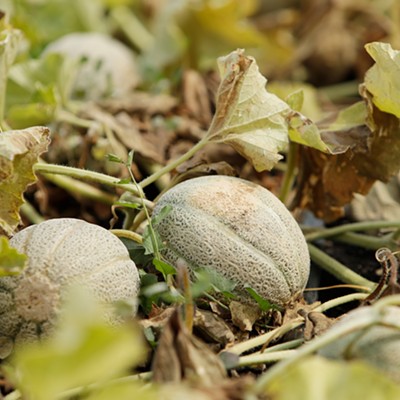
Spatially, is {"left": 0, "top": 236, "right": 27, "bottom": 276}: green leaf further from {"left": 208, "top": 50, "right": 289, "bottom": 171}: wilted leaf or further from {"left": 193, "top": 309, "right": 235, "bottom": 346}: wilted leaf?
{"left": 208, "top": 50, "right": 289, "bottom": 171}: wilted leaf

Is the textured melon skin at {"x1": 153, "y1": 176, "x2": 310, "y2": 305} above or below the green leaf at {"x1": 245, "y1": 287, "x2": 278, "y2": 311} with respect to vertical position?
above

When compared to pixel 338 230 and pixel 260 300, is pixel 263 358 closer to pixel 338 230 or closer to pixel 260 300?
pixel 260 300

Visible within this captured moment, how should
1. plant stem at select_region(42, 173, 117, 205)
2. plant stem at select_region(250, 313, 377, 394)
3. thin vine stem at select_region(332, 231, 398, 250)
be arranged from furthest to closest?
A: 1. plant stem at select_region(42, 173, 117, 205)
2. thin vine stem at select_region(332, 231, 398, 250)
3. plant stem at select_region(250, 313, 377, 394)

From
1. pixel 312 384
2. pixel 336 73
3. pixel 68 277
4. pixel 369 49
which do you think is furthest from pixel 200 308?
pixel 336 73

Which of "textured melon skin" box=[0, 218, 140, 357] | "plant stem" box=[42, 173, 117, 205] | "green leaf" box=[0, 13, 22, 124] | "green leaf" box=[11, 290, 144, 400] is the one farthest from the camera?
"plant stem" box=[42, 173, 117, 205]

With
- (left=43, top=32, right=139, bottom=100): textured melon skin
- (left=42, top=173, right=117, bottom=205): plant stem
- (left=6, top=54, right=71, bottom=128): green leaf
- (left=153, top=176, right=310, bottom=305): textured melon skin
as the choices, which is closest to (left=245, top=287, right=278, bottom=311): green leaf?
(left=153, top=176, right=310, bottom=305): textured melon skin

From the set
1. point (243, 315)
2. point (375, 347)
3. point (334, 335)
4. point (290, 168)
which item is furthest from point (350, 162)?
point (334, 335)

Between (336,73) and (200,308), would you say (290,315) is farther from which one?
(336,73)
